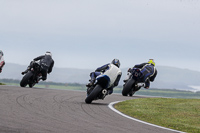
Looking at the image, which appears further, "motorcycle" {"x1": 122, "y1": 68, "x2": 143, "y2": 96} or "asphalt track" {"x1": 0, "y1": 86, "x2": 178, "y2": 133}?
"motorcycle" {"x1": 122, "y1": 68, "x2": 143, "y2": 96}

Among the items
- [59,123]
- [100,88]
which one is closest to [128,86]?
[100,88]

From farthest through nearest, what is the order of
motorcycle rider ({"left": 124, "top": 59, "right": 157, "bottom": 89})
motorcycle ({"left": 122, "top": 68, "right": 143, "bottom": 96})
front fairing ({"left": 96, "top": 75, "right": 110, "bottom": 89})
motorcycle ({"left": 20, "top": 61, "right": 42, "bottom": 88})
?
motorcycle ({"left": 20, "top": 61, "right": 42, "bottom": 88}) < motorcycle rider ({"left": 124, "top": 59, "right": 157, "bottom": 89}) < motorcycle ({"left": 122, "top": 68, "right": 143, "bottom": 96}) < front fairing ({"left": 96, "top": 75, "right": 110, "bottom": 89})

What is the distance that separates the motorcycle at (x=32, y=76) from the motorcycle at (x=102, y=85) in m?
9.23

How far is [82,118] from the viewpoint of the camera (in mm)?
11773

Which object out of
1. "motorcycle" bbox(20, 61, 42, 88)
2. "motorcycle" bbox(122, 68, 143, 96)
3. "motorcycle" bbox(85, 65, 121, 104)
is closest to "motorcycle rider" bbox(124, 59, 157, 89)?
"motorcycle" bbox(122, 68, 143, 96)

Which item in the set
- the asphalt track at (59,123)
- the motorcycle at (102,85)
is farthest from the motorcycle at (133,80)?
the asphalt track at (59,123)

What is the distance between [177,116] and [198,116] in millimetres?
753

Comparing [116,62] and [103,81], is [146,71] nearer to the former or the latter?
[116,62]

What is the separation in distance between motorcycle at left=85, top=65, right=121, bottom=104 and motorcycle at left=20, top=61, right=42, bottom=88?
30.3 feet

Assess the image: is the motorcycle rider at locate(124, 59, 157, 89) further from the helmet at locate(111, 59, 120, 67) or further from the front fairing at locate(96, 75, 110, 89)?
the front fairing at locate(96, 75, 110, 89)

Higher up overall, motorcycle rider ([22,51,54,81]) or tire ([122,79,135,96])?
motorcycle rider ([22,51,54,81])

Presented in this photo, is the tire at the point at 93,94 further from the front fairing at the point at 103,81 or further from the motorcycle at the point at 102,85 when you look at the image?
the front fairing at the point at 103,81

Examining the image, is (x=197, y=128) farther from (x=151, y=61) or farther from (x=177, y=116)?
(x=151, y=61)

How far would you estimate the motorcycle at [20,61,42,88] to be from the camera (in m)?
26.3
